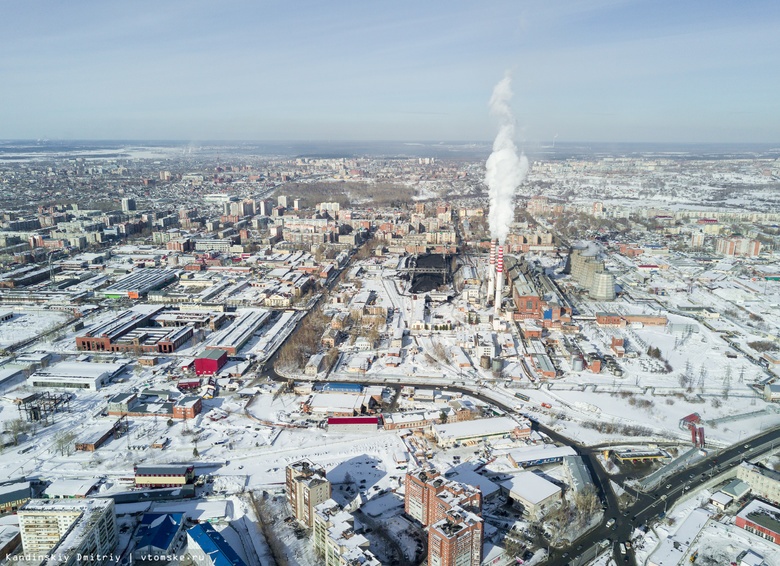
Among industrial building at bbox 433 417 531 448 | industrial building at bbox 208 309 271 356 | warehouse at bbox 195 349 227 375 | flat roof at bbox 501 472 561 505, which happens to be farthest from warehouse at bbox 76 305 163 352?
flat roof at bbox 501 472 561 505

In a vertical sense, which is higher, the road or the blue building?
the blue building

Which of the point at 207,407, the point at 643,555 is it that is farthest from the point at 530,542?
the point at 207,407

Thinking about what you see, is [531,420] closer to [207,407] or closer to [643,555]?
[643,555]

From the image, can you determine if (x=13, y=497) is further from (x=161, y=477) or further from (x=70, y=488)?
(x=161, y=477)

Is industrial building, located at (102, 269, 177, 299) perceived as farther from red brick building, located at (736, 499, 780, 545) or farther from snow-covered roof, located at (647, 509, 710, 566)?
red brick building, located at (736, 499, 780, 545)

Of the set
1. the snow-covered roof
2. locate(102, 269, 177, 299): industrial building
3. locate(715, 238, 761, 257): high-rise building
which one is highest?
locate(715, 238, 761, 257): high-rise building

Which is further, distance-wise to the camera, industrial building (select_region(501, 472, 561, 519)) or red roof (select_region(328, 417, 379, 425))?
red roof (select_region(328, 417, 379, 425))
